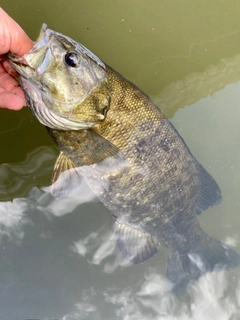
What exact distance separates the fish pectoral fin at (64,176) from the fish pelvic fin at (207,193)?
90 cm

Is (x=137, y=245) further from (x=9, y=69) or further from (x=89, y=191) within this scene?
(x=9, y=69)

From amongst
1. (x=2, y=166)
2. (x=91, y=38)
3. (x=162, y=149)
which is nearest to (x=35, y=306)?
(x=2, y=166)

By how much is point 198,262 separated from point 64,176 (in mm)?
1360

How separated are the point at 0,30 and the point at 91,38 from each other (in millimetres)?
1272

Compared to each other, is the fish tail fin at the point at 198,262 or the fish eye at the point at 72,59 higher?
the fish eye at the point at 72,59

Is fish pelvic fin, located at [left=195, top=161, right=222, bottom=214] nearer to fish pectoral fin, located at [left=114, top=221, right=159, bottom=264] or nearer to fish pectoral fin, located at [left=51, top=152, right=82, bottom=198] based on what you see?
fish pectoral fin, located at [left=114, top=221, right=159, bottom=264]

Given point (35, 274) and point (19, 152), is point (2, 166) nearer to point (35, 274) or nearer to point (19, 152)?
point (19, 152)

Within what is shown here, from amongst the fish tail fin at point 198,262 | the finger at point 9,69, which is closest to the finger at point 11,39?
the finger at point 9,69

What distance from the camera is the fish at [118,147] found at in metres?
1.83

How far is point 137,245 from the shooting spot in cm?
242

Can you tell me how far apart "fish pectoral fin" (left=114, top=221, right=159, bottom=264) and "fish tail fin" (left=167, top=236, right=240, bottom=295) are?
233mm

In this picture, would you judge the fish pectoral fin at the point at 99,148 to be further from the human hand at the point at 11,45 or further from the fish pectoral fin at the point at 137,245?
the fish pectoral fin at the point at 137,245

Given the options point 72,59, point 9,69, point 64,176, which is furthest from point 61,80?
point 64,176

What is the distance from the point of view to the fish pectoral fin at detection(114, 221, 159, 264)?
95.0 inches
